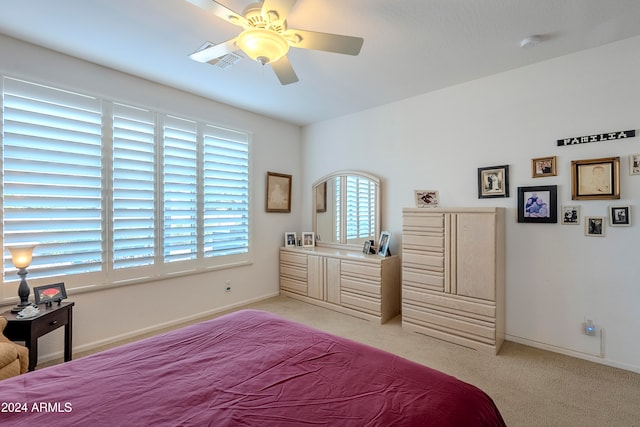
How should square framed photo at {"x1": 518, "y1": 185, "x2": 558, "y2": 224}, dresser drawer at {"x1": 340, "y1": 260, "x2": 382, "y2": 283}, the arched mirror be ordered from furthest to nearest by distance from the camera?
the arched mirror < dresser drawer at {"x1": 340, "y1": 260, "x2": 382, "y2": 283} < square framed photo at {"x1": 518, "y1": 185, "x2": 558, "y2": 224}

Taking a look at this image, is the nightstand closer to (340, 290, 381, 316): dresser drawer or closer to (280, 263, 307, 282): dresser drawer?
(280, 263, 307, 282): dresser drawer

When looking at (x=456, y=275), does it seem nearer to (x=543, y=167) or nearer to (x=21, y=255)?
(x=543, y=167)

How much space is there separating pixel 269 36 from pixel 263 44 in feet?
0.19

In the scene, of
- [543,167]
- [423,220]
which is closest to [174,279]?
[423,220]

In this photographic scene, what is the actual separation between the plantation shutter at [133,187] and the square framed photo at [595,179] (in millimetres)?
4052

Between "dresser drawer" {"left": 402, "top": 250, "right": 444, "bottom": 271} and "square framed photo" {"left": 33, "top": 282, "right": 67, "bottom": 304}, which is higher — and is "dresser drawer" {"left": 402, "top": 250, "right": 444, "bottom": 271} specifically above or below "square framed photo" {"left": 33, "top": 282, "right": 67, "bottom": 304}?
above

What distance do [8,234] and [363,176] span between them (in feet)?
11.7

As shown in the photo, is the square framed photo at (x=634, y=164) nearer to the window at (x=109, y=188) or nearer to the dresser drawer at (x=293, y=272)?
the dresser drawer at (x=293, y=272)

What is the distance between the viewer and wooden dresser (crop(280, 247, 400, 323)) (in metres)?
3.44

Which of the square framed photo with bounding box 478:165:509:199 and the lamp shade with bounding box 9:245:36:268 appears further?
the square framed photo with bounding box 478:165:509:199

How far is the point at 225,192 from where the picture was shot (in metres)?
3.81

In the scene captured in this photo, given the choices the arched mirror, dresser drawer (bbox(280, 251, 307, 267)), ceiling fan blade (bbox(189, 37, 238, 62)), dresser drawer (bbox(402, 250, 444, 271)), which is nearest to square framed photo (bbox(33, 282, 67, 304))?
ceiling fan blade (bbox(189, 37, 238, 62))

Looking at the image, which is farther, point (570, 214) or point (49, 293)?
point (570, 214)

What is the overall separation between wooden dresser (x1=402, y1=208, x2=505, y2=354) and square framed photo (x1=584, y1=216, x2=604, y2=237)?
0.62 meters
